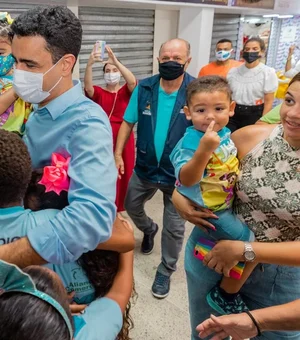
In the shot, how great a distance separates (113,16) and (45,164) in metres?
3.48

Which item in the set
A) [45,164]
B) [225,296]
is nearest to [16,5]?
[45,164]

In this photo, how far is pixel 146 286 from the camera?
2.80 m

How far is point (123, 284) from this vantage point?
4.15ft

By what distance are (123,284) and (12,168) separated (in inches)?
22.8

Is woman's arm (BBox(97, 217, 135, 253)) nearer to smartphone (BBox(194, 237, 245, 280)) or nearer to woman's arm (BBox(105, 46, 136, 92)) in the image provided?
smartphone (BBox(194, 237, 245, 280))

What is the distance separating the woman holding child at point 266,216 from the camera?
1242mm

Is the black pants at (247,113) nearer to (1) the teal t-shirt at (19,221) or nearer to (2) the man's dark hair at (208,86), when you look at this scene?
(2) the man's dark hair at (208,86)

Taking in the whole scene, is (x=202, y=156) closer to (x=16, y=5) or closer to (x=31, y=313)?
(x=31, y=313)

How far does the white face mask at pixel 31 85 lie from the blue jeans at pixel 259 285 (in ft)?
2.90

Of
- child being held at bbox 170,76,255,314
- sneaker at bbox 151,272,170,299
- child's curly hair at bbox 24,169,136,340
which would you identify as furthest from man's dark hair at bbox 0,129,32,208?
sneaker at bbox 151,272,170,299

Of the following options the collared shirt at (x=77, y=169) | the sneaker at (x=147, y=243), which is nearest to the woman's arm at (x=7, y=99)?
the collared shirt at (x=77, y=169)

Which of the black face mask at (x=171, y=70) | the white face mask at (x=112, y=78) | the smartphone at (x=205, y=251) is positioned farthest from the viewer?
the white face mask at (x=112, y=78)

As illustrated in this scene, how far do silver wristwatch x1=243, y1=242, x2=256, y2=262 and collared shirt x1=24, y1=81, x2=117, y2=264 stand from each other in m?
0.51

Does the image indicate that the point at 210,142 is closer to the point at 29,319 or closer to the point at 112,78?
the point at 29,319
